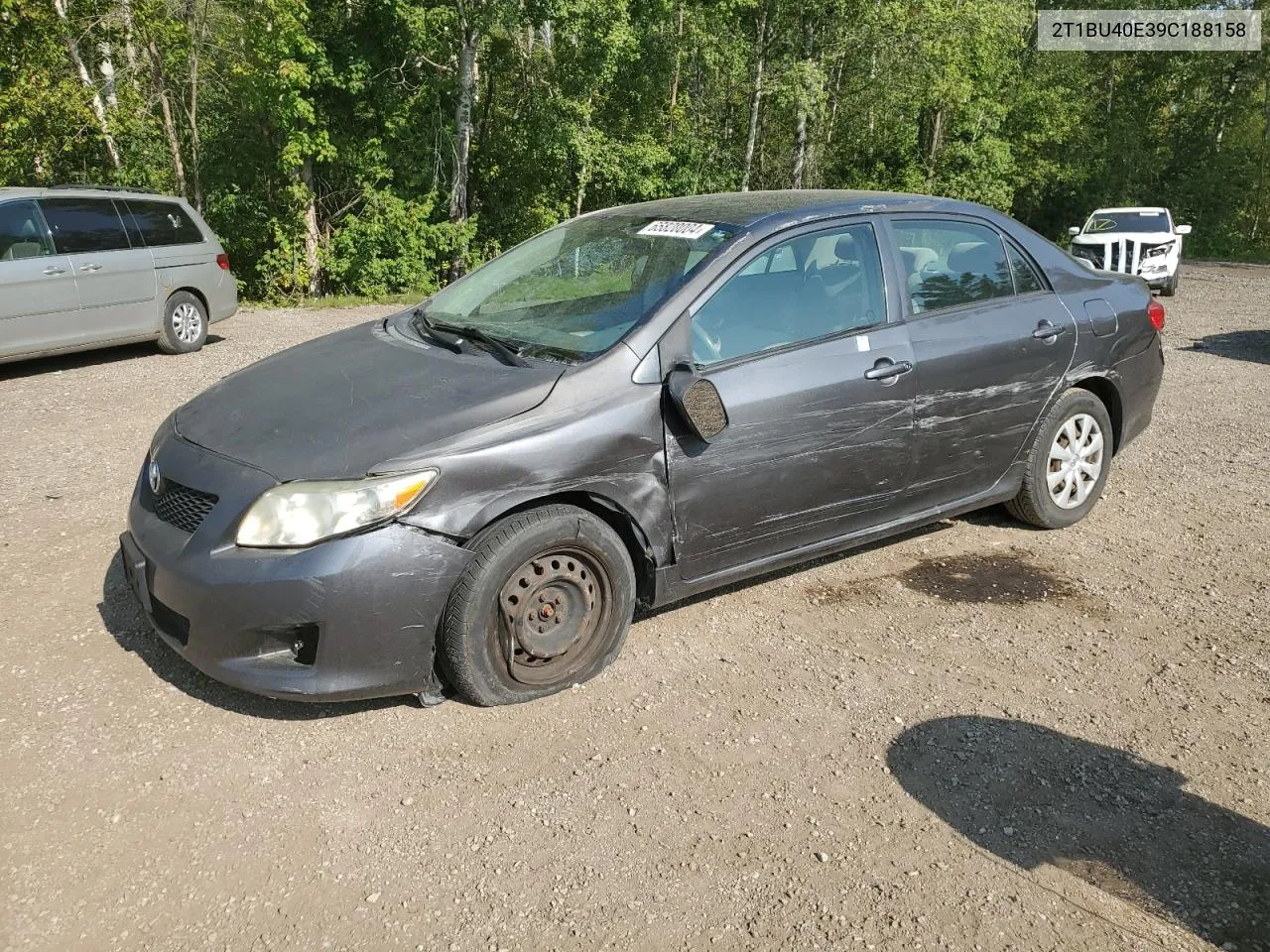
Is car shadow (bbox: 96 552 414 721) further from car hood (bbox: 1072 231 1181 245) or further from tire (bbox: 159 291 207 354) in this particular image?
car hood (bbox: 1072 231 1181 245)

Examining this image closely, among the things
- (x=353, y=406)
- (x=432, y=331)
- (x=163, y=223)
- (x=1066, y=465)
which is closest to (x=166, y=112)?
(x=163, y=223)

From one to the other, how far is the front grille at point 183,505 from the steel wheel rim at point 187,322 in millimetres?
7835

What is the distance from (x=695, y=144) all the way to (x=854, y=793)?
74.2ft

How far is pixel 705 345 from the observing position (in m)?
4.10

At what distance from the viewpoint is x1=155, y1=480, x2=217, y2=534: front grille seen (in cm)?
361

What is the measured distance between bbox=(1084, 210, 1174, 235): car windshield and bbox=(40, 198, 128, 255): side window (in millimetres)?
15645

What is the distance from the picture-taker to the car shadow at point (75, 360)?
10.1 metres

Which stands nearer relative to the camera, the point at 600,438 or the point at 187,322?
the point at 600,438

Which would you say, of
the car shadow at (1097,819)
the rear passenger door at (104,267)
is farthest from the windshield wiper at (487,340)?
the rear passenger door at (104,267)

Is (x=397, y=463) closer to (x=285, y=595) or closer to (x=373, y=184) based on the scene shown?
(x=285, y=595)

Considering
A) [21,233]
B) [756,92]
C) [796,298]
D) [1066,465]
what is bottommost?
[1066,465]

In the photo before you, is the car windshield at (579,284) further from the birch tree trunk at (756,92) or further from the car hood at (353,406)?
the birch tree trunk at (756,92)

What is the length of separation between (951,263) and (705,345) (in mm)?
1589

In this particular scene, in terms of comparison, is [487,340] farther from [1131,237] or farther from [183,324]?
[1131,237]
